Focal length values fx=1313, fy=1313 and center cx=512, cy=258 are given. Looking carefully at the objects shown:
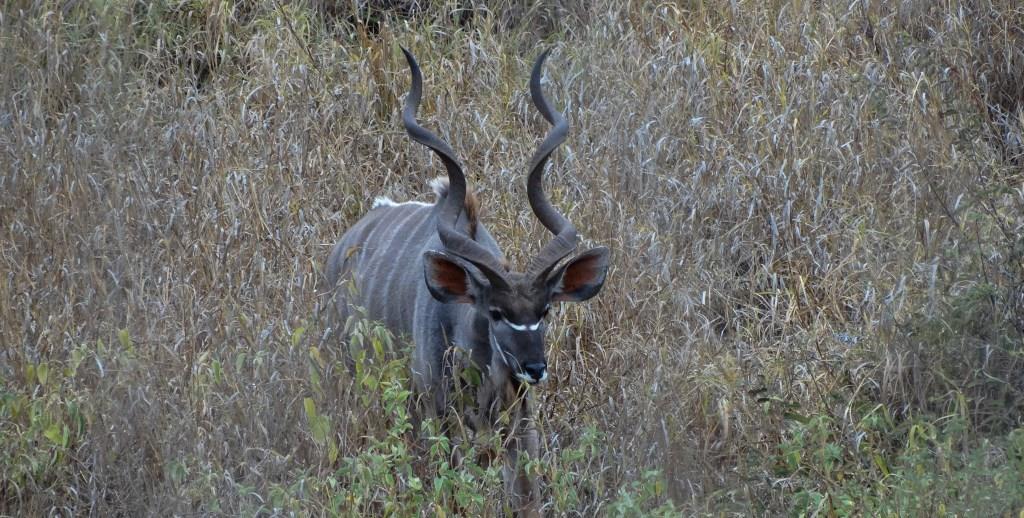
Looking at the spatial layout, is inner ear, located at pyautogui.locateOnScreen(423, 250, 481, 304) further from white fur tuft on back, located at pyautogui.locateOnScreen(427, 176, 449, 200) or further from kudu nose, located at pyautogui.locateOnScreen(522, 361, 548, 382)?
white fur tuft on back, located at pyautogui.locateOnScreen(427, 176, 449, 200)

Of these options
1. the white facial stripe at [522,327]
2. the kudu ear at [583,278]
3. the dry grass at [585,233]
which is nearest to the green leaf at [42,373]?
the dry grass at [585,233]

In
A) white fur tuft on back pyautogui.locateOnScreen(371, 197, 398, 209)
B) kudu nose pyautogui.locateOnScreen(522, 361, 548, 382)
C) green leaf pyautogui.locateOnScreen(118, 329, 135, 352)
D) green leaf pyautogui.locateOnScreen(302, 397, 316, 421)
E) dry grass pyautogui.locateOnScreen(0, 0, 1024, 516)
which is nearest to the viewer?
green leaf pyautogui.locateOnScreen(302, 397, 316, 421)

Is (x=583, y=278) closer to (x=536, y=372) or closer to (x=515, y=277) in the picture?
(x=515, y=277)

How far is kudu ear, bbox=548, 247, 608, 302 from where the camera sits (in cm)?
462

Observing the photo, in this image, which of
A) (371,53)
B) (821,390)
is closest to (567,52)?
(371,53)

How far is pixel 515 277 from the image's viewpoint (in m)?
4.53

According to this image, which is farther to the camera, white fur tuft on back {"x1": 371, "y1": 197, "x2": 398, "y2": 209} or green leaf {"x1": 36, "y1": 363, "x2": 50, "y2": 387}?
white fur tuft on back {"x1": 371, "y1": 197, "x2": 398, "y2": 209}

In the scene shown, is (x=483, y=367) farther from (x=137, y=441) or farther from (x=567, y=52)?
(x=567, y=52)

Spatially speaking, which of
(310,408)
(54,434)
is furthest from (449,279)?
(54,434)

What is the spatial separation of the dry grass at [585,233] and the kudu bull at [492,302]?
0.88ft

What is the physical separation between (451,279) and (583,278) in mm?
471

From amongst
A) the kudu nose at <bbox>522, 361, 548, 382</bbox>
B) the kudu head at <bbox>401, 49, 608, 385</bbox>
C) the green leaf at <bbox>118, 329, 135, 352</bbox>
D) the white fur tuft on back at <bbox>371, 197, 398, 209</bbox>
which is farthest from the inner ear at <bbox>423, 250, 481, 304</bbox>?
the white fur tuft on back at <bbox>371, 197, 398, 209</bbox>

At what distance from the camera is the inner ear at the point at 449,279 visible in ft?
15.0

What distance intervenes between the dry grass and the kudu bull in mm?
268
